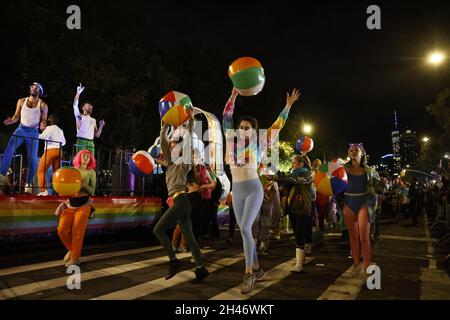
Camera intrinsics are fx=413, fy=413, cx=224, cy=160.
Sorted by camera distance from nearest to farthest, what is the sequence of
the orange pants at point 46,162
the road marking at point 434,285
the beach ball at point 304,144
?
the road marking at point 434,285, the orange pants at point 46,162, the beach ball at point 304,144

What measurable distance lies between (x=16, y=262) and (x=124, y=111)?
51.7 ft

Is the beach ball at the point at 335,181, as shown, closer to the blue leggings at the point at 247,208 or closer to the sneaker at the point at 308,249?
the sneaker at the point at 308,249

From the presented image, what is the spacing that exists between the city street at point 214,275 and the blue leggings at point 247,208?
1.69 feet

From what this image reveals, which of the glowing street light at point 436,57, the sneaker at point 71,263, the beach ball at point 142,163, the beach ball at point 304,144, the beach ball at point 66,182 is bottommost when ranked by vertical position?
the sneaker at point 71,263

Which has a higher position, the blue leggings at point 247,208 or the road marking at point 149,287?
the blue leggings at point 247,208

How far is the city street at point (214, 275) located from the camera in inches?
192

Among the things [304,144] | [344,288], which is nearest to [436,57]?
[304,144]

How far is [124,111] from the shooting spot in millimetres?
21906

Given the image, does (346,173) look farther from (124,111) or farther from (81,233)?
(124,111)

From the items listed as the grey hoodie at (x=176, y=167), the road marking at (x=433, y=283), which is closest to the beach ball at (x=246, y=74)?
the grey hoodie at (x=176, y=167)

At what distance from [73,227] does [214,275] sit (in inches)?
88.9
